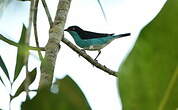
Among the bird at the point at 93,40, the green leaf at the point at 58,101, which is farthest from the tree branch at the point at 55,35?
the bird at the point at 93,40

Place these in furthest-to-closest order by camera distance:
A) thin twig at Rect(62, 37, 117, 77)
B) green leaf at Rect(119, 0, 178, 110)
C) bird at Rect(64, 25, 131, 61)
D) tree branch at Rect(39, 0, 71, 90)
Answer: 1. bird at Rect(64, 25, 131, 61)
2. thin twig at Rect(62, 37, 117, 77)
3. tree branch at Rect(39, 0, 71, 90)
4. green leaf at Rect(119, 0, 178, 110)

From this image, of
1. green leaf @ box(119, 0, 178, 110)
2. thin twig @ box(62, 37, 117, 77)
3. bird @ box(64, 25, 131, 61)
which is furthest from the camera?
bird @ box(64, 25, 131, 61)

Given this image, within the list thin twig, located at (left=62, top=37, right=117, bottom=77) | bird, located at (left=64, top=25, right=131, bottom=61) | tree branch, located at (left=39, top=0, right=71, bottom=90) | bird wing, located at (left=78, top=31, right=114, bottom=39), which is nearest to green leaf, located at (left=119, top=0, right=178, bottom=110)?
tree branch, located at (left=39, top=0, right=71, bottom=90)

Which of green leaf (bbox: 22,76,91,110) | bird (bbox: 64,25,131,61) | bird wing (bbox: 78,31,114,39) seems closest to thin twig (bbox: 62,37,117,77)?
bird (bbox: 64,25,131,61)

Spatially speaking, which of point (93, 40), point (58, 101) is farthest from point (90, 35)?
point (58, 101)

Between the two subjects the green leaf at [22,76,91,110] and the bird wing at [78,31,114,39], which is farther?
the bird wing at [78,31,114,39]

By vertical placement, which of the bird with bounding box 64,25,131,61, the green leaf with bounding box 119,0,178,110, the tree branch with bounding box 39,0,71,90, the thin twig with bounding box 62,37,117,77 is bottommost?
the bird with bounding box 64,25,131,61

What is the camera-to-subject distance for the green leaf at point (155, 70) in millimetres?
225

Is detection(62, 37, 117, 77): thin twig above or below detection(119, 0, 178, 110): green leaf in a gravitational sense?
below

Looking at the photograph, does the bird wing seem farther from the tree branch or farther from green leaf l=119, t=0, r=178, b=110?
green leaf l=119, t=0, r=178, b=110

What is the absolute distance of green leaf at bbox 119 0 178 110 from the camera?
23cm

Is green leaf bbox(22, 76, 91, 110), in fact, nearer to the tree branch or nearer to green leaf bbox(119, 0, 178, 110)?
green leaf bbox(119, 0, 178, 110)

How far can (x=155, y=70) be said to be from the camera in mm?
230

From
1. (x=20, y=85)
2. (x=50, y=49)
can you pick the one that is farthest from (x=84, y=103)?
(x=20, y=85)
